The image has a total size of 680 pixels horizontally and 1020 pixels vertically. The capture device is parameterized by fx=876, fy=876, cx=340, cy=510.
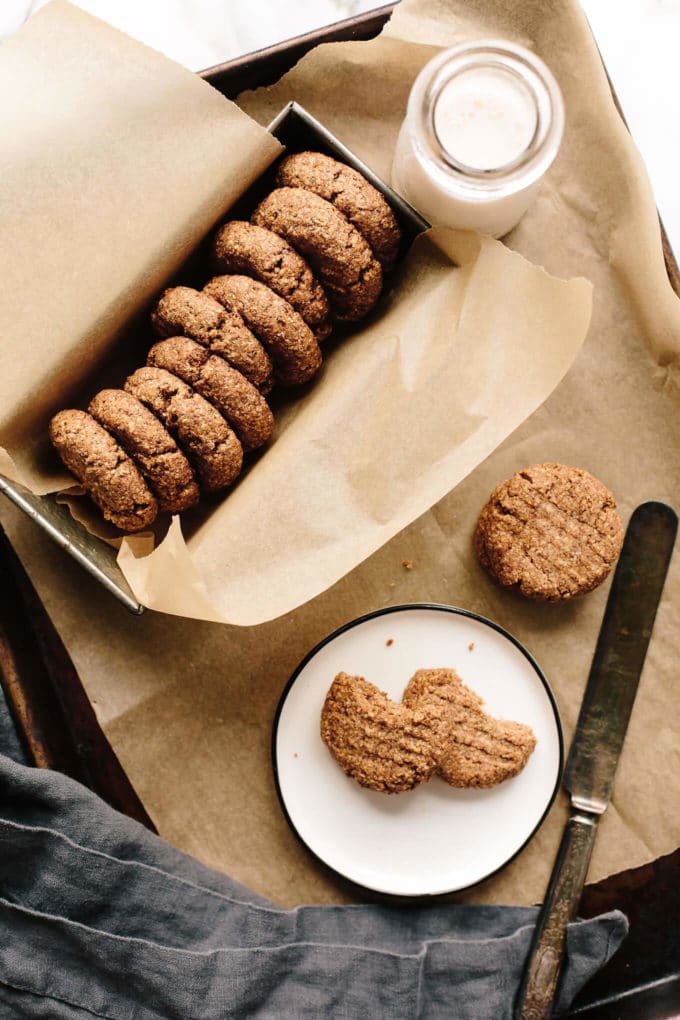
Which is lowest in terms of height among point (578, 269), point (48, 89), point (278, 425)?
point (578, 269)

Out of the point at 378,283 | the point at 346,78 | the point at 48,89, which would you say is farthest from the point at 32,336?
the point at 346,78

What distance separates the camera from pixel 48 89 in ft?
3.64

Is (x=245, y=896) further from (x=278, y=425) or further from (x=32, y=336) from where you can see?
(x=32, y=336)

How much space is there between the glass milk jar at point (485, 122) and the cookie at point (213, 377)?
0.38 metres

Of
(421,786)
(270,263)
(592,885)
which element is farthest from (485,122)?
(592,885)

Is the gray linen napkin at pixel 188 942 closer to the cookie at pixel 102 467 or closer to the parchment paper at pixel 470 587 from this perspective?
the parchment paper at pixel 470 587

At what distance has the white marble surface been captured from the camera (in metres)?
1.49

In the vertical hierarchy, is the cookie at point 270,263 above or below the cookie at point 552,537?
above

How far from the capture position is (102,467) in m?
1.15

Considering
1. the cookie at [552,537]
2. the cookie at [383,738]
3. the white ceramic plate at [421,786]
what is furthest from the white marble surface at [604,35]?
the cookie at [383,738]

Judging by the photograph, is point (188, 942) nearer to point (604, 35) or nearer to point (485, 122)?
point (485, 122)

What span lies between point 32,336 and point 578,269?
82cm

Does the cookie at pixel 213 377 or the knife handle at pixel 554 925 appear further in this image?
the knife handle at pixel 554 925

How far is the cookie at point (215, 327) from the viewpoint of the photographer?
117 centimetres
